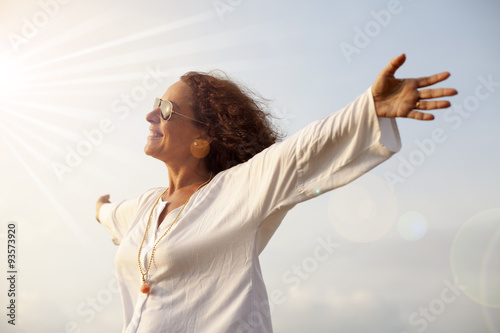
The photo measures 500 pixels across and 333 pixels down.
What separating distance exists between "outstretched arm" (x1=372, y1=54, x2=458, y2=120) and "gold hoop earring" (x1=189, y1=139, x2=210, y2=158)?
5.34 feet

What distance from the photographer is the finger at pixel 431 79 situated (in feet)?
5.57

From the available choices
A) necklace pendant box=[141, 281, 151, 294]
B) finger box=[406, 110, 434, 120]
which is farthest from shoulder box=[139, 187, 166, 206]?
finger box=[406, 110, 434, 120]

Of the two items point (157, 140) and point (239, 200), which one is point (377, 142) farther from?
point (157, 140)

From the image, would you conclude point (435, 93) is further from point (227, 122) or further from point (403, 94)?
point (227, 122)

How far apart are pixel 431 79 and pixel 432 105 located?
0.34 ft

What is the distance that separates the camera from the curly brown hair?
10.5 ft

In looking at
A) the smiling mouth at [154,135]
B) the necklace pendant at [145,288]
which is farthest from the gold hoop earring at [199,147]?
the necklace pendant at [145,288]

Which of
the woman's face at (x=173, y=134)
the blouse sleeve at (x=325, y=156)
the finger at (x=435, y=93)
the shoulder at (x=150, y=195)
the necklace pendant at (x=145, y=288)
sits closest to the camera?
the finger at (x=435, y=93)

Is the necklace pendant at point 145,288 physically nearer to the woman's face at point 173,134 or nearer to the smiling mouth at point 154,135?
Result: the woman's face at point 173,134

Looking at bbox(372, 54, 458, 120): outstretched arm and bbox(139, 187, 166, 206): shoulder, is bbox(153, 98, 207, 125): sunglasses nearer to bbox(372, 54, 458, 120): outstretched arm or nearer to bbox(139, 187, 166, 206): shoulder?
bbox(139, 187, 166, 206): shoulder

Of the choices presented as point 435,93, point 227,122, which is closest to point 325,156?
point 435,93

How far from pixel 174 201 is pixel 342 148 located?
59.6 inches

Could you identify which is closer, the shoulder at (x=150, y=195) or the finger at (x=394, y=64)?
the finger at (x=394, y=64)

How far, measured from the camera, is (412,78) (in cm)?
180
